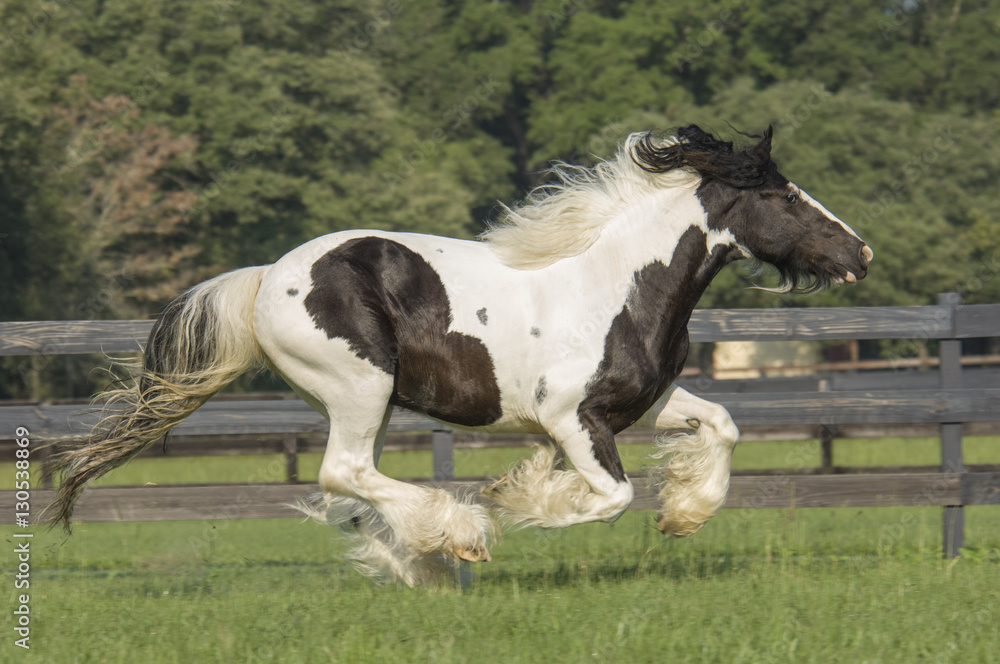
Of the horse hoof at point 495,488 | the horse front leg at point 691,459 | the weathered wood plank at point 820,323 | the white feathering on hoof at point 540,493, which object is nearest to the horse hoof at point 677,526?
the horse front leg at point 691,459

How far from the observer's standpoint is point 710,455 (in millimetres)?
4992

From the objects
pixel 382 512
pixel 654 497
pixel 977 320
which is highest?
→ pixel 977 320

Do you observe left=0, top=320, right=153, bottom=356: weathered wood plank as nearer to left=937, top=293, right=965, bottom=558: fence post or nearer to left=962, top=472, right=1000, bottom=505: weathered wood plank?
left=937, top=293, right=965, bottom=558: fence post

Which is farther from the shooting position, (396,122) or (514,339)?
(396,122)

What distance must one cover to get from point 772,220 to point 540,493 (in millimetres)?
1608

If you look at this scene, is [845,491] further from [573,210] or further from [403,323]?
[403,323]

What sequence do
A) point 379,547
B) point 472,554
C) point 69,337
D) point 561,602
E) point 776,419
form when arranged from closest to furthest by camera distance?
point 561,602, point 472,554, point 379,547, point 69,337, point 776,419

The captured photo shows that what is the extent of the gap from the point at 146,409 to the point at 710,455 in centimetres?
258

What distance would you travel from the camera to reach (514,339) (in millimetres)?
4707

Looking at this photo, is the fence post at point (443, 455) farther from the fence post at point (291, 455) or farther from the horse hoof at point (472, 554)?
the fence post at point (291, 455)

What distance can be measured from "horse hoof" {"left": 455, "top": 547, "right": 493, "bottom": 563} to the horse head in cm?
179

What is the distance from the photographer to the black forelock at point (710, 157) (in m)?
4.96

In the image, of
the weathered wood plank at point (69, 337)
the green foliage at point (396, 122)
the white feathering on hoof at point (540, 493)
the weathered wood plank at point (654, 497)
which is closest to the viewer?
the white feathering on hoof at point (540, 493)

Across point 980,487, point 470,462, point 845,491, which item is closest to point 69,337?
point 845,491
